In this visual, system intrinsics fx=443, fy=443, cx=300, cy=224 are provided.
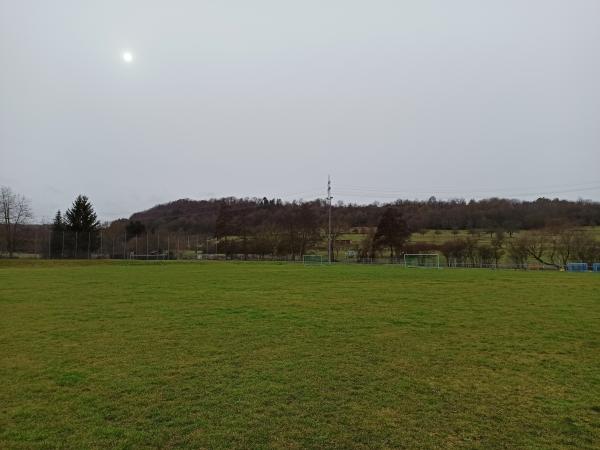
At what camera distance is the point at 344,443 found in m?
4.42

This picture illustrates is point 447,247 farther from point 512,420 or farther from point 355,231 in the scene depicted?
point 512,420

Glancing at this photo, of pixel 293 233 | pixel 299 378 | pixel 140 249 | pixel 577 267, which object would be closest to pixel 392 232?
pixel 293 233

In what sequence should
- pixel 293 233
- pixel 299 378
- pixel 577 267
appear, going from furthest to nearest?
pixel 293 233
pixel 577 267
pixel 299 378

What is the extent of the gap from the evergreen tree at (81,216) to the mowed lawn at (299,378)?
64.7 metres

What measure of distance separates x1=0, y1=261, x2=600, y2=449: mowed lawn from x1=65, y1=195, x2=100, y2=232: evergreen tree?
6465 centimetres

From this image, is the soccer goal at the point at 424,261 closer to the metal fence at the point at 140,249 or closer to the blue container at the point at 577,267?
the metal fence at the point at 140,249

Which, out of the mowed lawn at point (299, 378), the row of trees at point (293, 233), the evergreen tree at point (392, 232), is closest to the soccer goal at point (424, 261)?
the row of trees at point (293, 233)

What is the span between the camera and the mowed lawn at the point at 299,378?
15.3ft

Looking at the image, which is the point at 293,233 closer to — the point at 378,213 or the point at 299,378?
the point at 378,213

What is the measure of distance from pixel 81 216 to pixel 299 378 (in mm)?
74493

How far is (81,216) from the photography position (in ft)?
236

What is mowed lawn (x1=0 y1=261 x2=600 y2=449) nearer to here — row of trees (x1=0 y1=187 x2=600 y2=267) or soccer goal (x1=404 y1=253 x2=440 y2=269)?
soccer goal (x1=404 y1=253 x2=440 y2=269)

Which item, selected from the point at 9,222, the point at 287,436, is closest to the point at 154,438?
the point at 287,436

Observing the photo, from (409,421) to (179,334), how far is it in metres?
6.03
